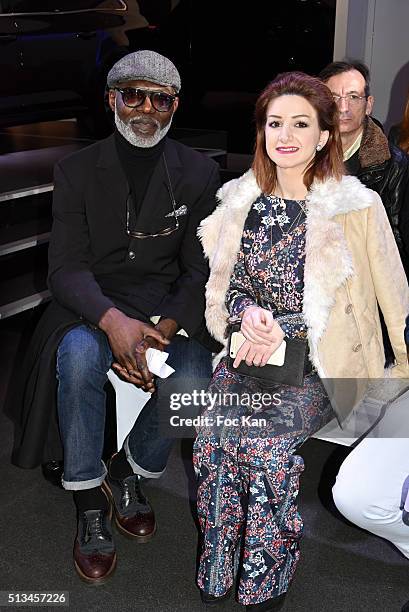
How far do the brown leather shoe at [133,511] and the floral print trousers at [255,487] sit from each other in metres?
0.35

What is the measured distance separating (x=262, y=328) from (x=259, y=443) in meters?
0.31

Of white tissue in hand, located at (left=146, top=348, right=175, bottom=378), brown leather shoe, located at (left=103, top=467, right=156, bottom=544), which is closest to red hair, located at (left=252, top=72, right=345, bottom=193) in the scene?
white tissue in hand, located at (left=146, top=348, right=175, bottom=378)

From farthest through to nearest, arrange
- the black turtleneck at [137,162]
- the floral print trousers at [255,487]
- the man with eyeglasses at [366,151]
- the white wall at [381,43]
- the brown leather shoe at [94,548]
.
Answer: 1. the white wall at [381,43]
2. the man with eyeglasses at [366,151]
3. the black turtleneck at [137,162]
4. the brown leather shoe at [94,548]
5. the floral print trousers at [255,487]

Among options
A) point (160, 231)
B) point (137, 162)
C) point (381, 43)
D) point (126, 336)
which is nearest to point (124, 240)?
point (160, 231)

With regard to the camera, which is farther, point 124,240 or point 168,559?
point 124,240

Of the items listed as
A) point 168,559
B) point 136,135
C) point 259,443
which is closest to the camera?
point 259,443

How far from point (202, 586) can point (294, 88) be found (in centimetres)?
145

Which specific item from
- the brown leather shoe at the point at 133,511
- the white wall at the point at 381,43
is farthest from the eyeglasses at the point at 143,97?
the white wall at the point at 381,43

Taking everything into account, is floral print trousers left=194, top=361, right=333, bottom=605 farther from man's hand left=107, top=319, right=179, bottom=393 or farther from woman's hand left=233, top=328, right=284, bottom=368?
man's hand left=107, top=319, right=179, bottom=393

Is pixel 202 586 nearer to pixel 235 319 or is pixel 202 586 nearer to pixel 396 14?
pixel 235 319

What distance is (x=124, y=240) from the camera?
262 cm

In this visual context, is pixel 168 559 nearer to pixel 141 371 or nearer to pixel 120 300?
pixel 141 371

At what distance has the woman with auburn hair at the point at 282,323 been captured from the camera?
2160mm

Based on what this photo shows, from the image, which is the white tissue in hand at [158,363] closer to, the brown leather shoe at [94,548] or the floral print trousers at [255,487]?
the floral print trousers at [255,487]
